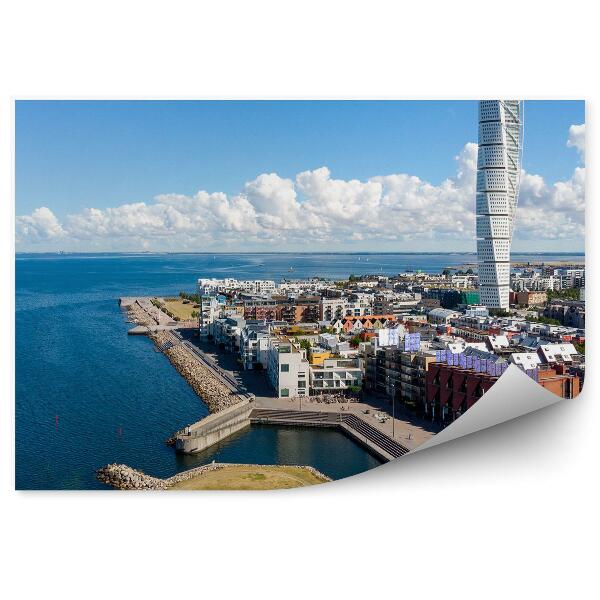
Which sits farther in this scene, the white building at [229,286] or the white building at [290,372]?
the white building at [229,286]

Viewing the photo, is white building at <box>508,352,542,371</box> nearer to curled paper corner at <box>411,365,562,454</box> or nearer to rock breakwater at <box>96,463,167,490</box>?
curled paper corner at <box>411,365,562,454</box>

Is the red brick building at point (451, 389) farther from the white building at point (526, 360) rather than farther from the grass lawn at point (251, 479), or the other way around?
the grass lawn at point (251, 479)

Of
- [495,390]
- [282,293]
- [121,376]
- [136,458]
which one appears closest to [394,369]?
[495,390]

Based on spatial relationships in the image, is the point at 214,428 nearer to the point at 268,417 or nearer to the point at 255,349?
the point at 268,417

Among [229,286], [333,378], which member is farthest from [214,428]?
[229,286]

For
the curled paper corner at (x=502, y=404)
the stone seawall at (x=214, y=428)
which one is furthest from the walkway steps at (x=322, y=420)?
the curled paper corner at (x=502, y=404)

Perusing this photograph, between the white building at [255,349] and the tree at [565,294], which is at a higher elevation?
the tree at [565,294]

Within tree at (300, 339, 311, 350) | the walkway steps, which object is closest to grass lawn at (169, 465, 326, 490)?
the walkway steps
